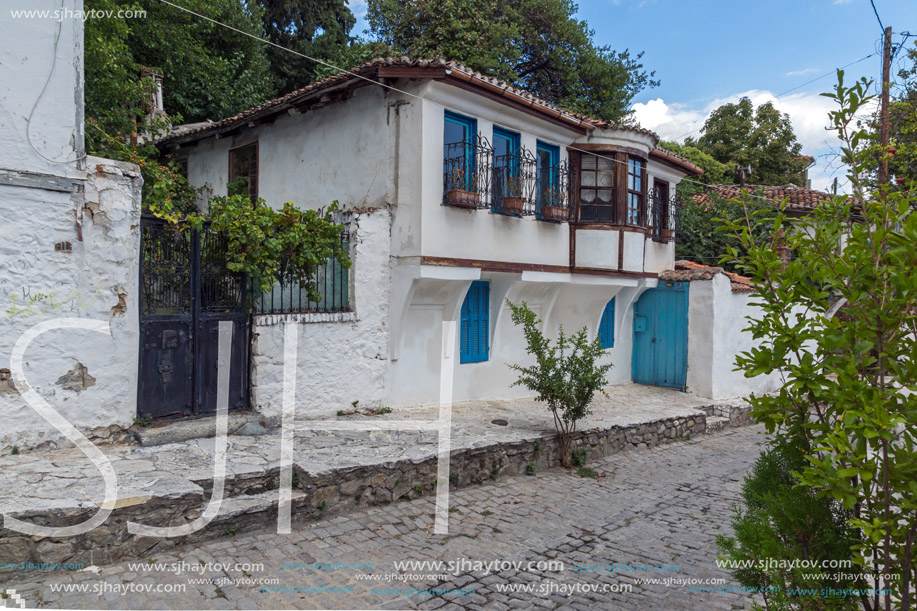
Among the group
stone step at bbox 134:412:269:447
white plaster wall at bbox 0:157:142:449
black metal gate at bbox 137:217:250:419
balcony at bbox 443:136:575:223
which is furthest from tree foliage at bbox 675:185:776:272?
white plaster wall at bbox 0:157:142:449

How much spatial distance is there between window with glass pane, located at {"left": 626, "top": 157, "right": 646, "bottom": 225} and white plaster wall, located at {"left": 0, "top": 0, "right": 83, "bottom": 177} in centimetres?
889

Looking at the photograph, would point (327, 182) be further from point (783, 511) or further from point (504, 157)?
point (783, 511)

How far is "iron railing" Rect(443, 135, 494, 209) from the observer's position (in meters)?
8.59

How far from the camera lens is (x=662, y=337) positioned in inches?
514

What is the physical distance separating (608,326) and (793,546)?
982 centimetres

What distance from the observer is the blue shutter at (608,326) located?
1272 centimetres

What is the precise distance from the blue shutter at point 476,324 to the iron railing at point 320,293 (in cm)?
243

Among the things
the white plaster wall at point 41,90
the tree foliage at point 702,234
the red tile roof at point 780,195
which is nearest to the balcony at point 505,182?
the white plaster wall at point 41,90

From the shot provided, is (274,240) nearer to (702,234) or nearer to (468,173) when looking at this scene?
(468,173)

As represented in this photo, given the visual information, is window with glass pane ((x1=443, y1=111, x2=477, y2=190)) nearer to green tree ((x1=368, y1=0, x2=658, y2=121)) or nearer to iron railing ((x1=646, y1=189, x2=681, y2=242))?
iron railing ((x1=646, y1=189, x2=681, y2=242))

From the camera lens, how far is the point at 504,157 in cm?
953

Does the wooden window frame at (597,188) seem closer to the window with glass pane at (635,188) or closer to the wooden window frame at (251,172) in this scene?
the window with glass pane at (635,188)

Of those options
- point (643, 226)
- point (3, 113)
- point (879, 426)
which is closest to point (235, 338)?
point (3, 113)

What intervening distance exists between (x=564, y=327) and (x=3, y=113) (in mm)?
9264
